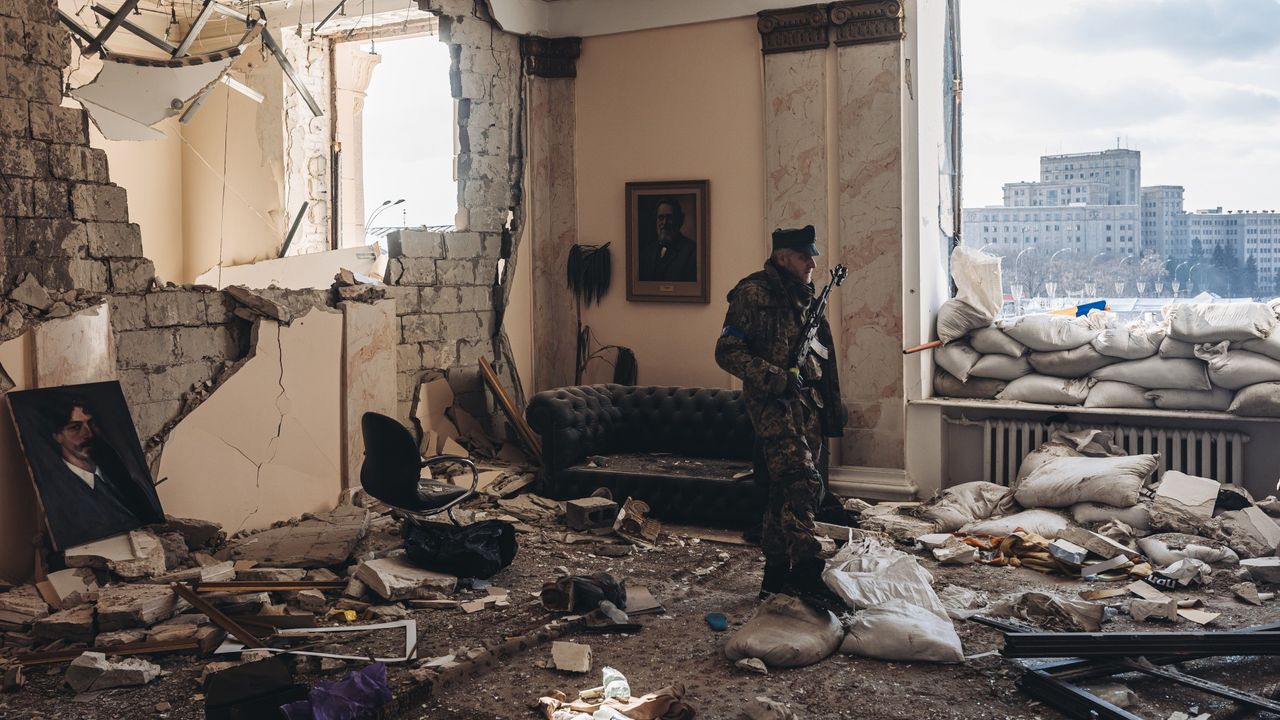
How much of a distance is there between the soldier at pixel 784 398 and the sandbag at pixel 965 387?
2.61 metres

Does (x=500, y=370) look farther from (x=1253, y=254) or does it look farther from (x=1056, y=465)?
(x=1253, y=254)

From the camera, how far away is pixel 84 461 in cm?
504

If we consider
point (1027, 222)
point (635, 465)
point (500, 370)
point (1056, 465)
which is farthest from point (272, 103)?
point (1056, 465)

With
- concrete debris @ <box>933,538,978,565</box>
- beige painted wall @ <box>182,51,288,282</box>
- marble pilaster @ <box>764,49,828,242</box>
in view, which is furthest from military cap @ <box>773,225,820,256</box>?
beige painted wall @ <box>182,51,288,282</box>

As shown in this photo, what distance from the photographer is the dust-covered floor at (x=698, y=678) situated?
3.79 meters

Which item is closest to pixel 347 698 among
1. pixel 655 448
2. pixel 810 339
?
pixel 810 339

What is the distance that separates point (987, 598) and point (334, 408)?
3988 mm

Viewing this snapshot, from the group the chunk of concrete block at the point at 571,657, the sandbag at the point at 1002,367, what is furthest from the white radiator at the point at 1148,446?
the chunk of concrete block at the point at 571,657

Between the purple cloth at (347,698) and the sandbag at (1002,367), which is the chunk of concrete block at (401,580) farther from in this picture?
the sandbag at (1002,367)

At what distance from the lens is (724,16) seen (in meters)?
7.61

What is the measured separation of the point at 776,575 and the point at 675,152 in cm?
400

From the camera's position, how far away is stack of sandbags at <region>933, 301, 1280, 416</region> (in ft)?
20.7

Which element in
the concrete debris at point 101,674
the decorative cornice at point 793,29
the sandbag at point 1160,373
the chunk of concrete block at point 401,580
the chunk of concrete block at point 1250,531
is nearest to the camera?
the concrete debris at point 101,674

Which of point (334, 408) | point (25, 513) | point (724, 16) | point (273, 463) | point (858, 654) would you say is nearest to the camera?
point (858, 654)
